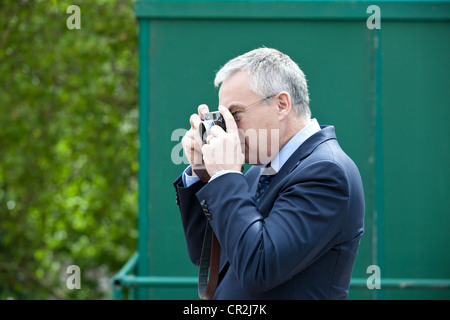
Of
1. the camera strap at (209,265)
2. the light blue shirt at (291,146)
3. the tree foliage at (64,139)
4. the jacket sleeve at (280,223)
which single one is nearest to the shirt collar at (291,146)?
the light blue shirt at (291,146)

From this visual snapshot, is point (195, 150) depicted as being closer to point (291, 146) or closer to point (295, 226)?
point (291, 146)

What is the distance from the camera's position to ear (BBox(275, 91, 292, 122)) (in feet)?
6.15

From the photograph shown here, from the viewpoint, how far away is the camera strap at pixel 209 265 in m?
1.93

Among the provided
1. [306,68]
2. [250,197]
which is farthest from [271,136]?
[306,68]


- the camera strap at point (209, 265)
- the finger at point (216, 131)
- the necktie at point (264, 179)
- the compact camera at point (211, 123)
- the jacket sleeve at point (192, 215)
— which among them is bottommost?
the camera strap at point (209, 265)

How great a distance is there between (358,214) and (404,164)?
201 centimetres

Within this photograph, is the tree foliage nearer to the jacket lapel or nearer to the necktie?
the necktie

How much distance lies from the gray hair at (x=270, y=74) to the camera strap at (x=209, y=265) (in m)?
0.53

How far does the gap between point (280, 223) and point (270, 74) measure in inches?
20.7

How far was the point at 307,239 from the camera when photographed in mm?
1590

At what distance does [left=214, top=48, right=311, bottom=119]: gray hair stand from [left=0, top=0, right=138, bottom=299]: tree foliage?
13.0 feet

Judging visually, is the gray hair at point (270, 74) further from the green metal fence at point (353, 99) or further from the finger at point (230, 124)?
the green metal fence at point (353, 99)

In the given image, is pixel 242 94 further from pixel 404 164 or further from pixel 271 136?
pixel 404 164

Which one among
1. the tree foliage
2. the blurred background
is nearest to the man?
the blurred background
